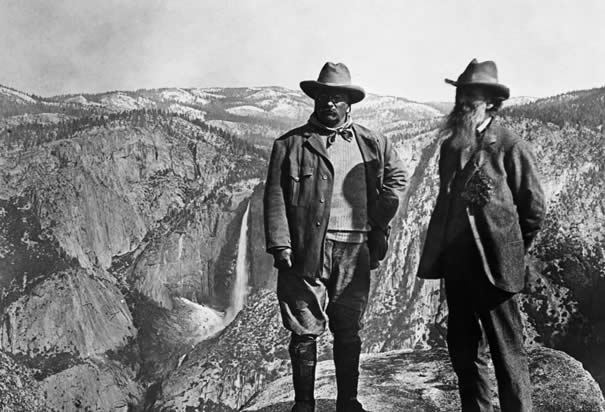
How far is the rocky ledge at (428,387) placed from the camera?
5.16 metres

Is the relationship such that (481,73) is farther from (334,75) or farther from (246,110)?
(246,110)

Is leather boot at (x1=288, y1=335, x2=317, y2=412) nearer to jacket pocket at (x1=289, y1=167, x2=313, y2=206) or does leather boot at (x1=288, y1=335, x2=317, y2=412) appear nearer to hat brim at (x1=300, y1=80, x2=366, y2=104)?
jacket pocket at (x1=289, y1=167, x2=313, y2=206)

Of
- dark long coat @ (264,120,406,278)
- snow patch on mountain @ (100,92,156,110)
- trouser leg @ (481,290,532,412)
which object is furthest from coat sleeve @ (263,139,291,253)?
snow patch on mountain @ (100,92,156,110)

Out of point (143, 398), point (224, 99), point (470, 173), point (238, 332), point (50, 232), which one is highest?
point (224, 99)

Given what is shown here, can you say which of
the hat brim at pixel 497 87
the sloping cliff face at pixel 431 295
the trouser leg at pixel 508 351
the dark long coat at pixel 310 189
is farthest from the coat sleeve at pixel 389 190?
the sloping cliff face at pixel 431 295

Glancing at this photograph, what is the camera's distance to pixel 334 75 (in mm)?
4449

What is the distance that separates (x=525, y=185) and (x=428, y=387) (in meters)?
2.59

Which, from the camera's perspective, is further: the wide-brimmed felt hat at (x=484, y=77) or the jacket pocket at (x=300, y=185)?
the jacket pocket at (x=300, y=185)

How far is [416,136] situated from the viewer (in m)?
25.8

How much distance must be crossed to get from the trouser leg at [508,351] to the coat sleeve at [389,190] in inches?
40.0

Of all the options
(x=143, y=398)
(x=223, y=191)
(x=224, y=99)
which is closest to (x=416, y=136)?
(x=223, y=191)

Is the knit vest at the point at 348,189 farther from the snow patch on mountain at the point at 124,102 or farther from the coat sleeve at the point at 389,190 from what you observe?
the snow patch on mountain at the point at 124,102

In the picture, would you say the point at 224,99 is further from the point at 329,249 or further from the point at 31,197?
the point at 329,249

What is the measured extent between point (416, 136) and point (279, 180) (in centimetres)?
2187
